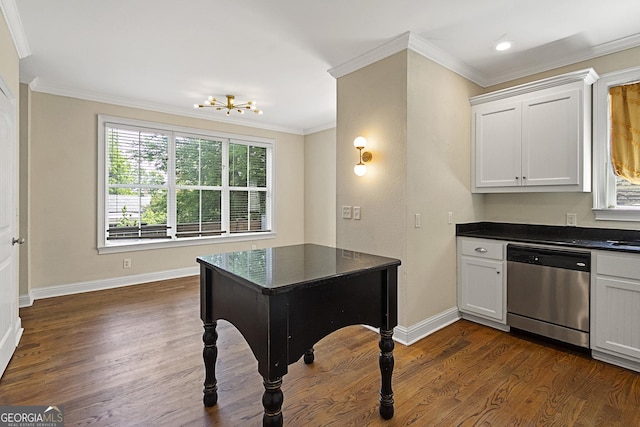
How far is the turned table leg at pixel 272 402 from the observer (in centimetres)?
137

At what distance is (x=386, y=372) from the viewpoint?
73.4 inches

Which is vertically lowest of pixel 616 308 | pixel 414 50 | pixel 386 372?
pixel 386 372

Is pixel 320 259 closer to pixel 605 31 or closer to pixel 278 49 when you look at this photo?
pixel 278 49

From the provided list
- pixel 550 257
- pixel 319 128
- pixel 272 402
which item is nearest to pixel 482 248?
pixel 550 257

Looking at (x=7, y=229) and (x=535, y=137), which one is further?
(x=535, y=137)

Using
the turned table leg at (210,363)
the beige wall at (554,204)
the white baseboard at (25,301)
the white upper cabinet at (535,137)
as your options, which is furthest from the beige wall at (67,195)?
the beige wall at (554,204)

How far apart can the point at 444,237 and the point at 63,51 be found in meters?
4.00

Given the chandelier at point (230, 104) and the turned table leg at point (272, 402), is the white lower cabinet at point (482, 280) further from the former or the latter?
the chandelier at point (230, 104)

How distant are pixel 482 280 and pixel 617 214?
1217 millimetres

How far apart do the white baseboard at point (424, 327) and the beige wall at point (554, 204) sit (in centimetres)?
118

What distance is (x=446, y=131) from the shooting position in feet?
10.3

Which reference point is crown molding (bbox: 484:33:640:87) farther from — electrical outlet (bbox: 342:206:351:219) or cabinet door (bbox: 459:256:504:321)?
electrical outlet (bbox: 342:206:351:219)

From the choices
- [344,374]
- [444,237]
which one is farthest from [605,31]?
[344,374]

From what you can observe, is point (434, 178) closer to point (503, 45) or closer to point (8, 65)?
point (503, 45)
